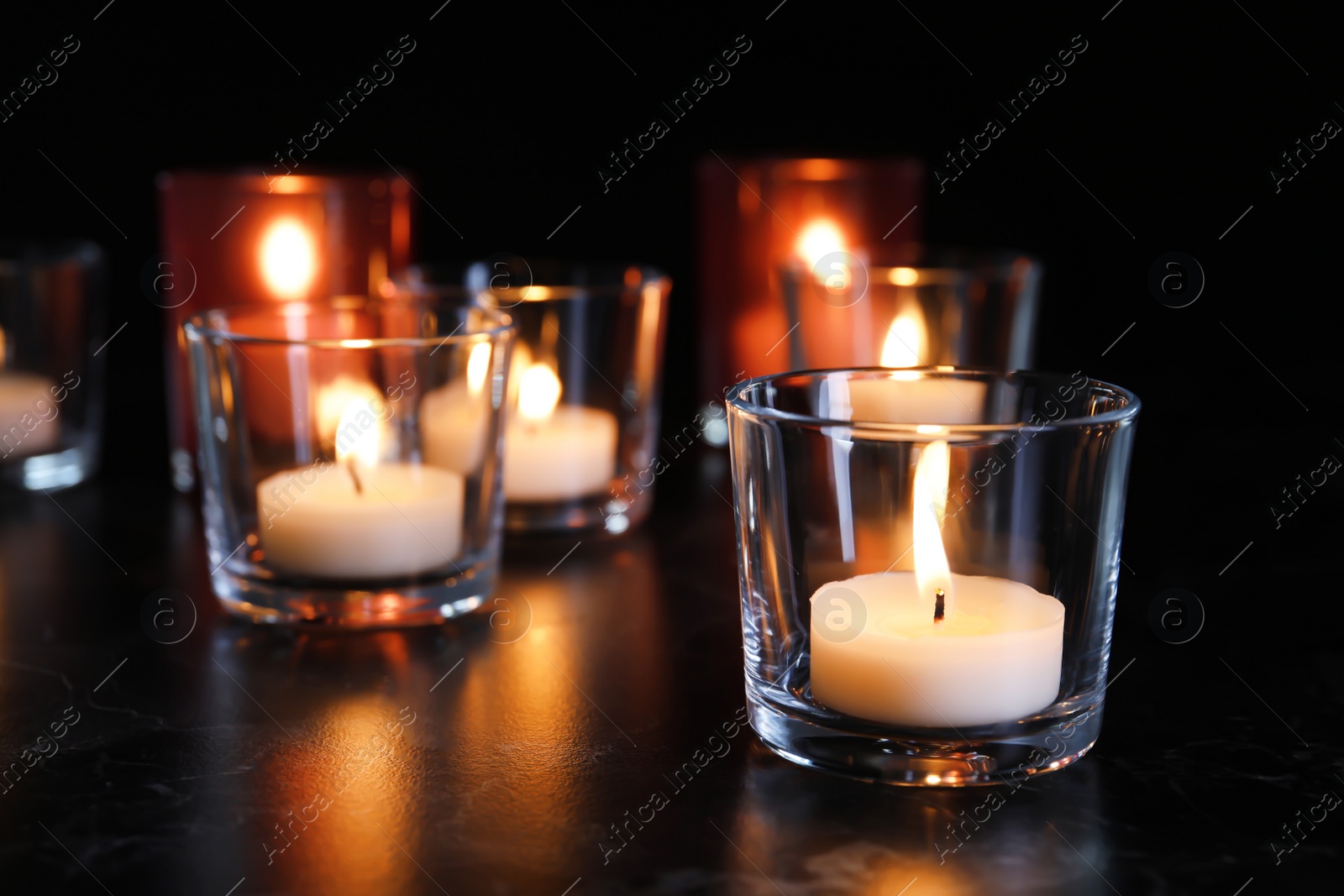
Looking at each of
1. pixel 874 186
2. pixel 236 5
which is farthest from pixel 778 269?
pixel 236 5

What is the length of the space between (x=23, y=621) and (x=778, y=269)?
66 cm

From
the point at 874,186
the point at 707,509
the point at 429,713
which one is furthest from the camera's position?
the point at 874,186

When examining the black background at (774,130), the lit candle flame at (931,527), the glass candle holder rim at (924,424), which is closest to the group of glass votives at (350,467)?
the glass candle holder rim at (924,424)

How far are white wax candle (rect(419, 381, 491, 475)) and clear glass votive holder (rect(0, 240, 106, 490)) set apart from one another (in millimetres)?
496

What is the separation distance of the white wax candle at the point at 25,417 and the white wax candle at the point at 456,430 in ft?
1.66

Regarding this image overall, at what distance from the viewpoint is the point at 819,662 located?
759 mm

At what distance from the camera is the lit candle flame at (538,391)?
124cm

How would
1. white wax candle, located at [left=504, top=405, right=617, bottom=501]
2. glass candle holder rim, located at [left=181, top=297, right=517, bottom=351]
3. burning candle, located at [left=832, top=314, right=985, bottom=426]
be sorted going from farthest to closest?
1. white wax candle, located at [left=504, top=405, right=617, bottom=501]
2. glass candle holder rim, located at [left=181, top=297, right=517, bottom=351]
3. burning candle, located at [left=832, top=314, right=985, bottom=426]

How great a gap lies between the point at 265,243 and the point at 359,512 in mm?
421

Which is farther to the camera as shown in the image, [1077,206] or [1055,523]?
[1077,206]

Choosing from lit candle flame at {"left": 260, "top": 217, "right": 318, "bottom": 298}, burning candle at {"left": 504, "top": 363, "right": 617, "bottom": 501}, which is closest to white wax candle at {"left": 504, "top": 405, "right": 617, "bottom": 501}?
burning candle at {"left": 504, "top": 363, "right": 617, "bottom": 501}

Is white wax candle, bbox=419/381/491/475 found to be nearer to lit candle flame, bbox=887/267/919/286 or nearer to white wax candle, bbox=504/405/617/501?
white wax candle, bbox=504/405/617/501

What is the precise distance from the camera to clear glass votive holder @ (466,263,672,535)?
123 centimetres

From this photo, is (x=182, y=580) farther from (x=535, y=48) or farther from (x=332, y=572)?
(x=535, y=48)
